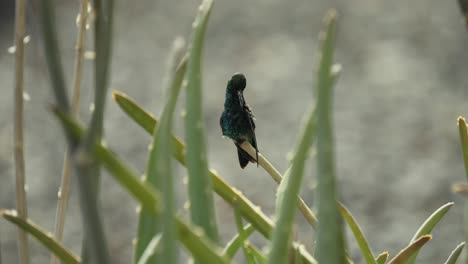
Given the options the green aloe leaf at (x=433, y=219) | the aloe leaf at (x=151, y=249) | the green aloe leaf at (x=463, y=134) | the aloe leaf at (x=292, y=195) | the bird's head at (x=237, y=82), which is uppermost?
the bird's head at (x=237, y=82)

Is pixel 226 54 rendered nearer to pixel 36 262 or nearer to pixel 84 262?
pixel 36 262

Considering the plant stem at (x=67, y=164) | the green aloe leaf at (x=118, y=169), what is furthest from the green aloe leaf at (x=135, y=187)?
the plant stem at (x=67, y=164)

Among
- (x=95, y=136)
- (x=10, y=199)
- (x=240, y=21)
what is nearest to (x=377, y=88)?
(x=240, y=21)

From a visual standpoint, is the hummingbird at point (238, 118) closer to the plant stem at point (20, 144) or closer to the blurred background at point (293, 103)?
the plant stem at point (20, 144)

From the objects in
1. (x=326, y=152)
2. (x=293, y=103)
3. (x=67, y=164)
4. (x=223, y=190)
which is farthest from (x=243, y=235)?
(x=293, y=103)

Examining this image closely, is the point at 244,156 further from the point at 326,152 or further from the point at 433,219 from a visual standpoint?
the point at 326,152
